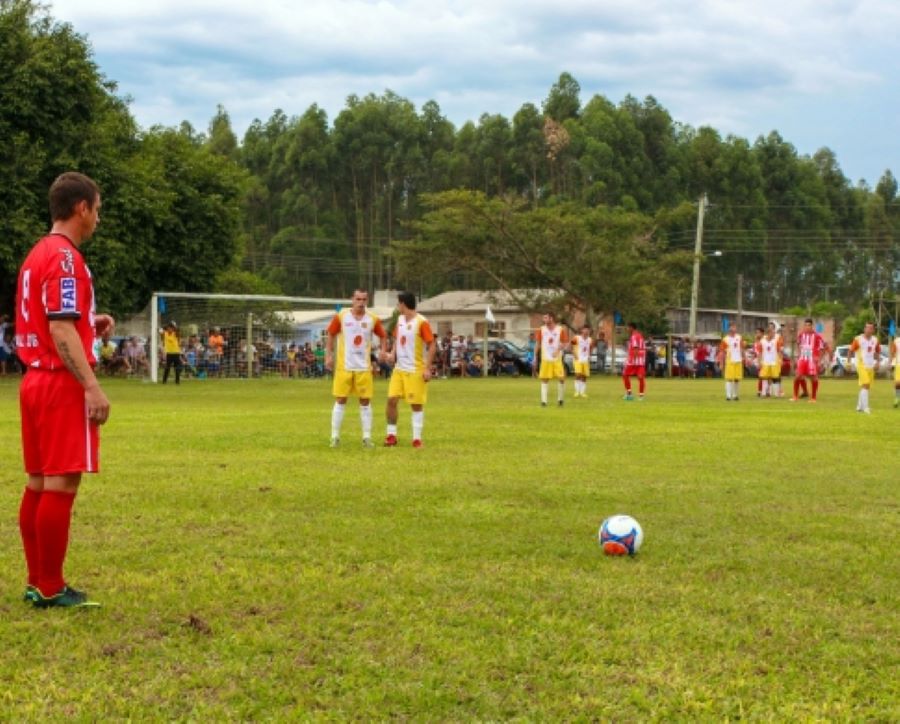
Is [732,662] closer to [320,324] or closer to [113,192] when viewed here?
[113,192]

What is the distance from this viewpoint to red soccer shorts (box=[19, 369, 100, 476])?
5.25 m

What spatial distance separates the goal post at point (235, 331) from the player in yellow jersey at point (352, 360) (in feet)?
71.7

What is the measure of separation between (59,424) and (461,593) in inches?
91.6

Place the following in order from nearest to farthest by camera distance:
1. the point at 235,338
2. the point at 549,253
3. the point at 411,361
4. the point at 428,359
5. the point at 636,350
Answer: the point at 428,359 < the point at 411,361 < the point at 636,350 < the point at 235,338 < the point at 549,253

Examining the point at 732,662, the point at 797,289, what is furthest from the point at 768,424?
the point at 797,289

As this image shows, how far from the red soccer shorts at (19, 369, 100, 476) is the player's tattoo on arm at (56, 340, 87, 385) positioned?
0.34 feet

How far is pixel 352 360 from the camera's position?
13.7 meters

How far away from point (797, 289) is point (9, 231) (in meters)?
92.7

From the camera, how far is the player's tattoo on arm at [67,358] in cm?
516

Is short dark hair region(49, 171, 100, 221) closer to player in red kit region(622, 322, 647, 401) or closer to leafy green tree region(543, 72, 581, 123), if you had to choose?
player in red kit region(622, 322, 647, 401)

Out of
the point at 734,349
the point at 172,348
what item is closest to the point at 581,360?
the point at 734,349

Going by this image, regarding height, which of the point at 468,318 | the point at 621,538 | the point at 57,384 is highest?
the point at 468,318

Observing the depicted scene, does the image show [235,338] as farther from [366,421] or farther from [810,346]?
[366,421]

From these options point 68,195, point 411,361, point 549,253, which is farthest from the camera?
point 549,253
